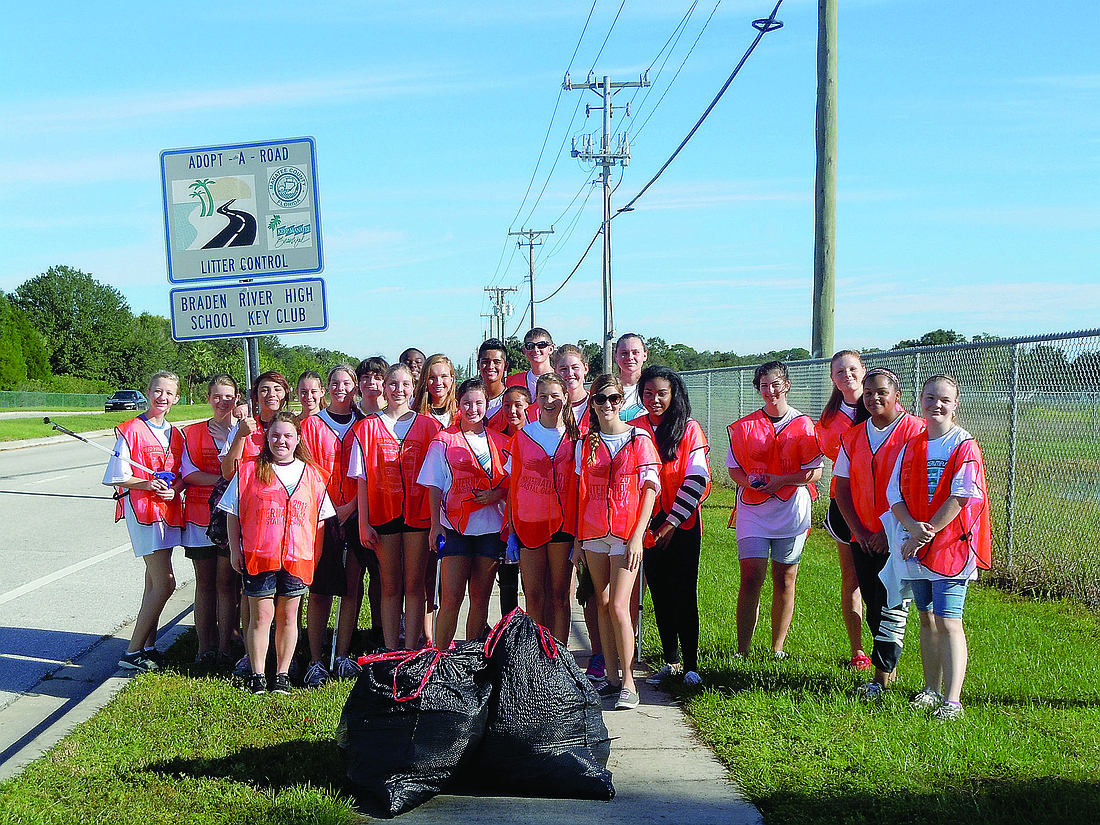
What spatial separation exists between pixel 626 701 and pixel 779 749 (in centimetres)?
98

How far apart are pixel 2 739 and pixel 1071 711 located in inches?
220

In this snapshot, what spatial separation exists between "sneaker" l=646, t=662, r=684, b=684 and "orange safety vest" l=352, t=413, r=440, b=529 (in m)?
1.67

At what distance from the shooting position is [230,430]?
620cm

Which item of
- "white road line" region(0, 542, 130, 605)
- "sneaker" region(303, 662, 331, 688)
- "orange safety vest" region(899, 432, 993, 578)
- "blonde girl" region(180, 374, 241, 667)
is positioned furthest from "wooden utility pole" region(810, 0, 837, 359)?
"white road line" region(0, 542, 130, 605)

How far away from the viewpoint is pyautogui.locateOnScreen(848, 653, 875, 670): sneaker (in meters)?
5.83

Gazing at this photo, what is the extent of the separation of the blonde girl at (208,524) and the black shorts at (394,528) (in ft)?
3.40

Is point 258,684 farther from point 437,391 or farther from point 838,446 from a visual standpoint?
point 838,446

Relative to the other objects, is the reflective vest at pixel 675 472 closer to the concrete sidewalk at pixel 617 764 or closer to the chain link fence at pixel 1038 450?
the concrete sidewalk at pixel 617 764

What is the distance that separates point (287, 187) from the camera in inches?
274

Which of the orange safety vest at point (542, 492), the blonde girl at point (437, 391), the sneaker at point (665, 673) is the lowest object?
the sneaker at point (665, 673)

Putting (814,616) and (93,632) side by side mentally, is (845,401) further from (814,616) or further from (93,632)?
(93,632)

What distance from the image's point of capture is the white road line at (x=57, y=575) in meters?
8.52

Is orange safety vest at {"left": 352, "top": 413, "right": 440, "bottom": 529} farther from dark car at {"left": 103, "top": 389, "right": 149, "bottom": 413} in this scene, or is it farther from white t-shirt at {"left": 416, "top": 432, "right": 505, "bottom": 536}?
dark car at {"left": 103, "top": 389, "right": 149, "bottom": 413}

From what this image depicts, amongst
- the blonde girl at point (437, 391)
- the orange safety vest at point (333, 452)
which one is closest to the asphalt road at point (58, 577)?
the orange safety vest at point (333, 452)
